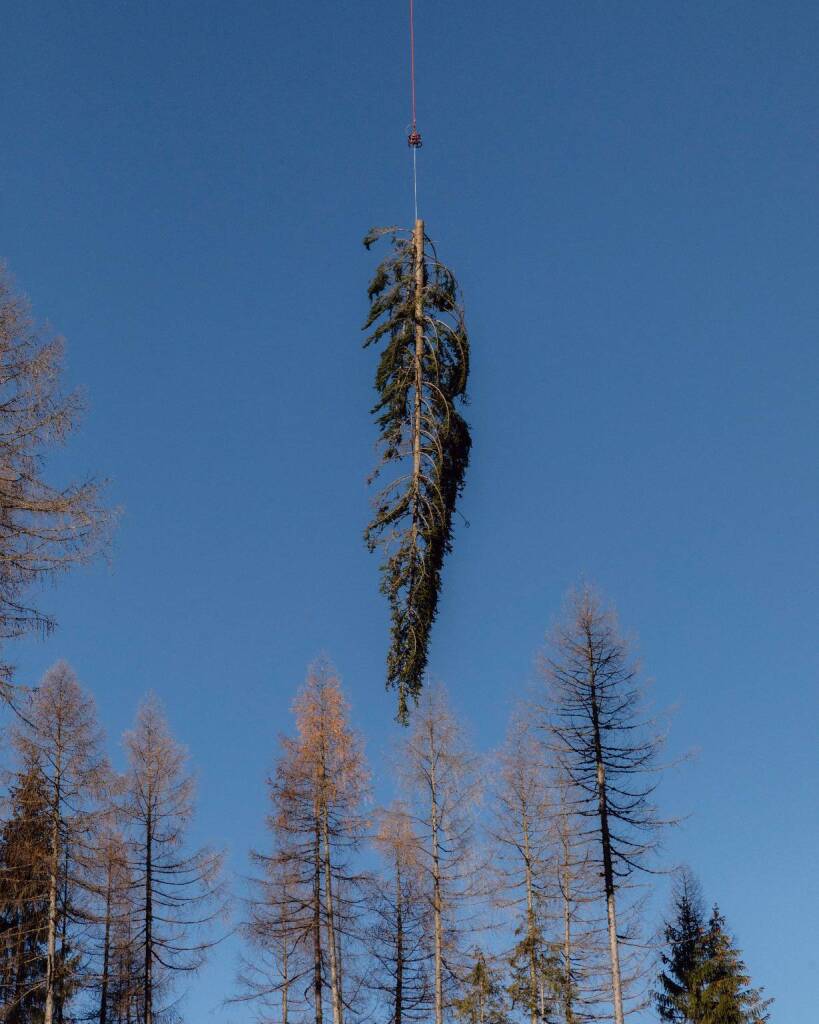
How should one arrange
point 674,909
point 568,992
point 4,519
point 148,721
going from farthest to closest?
point 674,909 < point 148,721 < point 568,992 < point 4,519

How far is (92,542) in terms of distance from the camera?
17000mm

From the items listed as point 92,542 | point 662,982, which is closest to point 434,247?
point 92,542

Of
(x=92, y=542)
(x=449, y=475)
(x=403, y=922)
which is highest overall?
(x=92, y=542)

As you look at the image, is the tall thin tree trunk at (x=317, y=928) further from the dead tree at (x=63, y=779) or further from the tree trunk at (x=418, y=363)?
the tree trunk at (x=418, y=363)

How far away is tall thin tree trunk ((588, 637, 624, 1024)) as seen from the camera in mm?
21594

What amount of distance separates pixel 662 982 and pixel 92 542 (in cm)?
2345

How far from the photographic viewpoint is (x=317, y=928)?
87.7ft

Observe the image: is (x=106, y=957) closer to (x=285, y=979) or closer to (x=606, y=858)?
(x=285, y=979)

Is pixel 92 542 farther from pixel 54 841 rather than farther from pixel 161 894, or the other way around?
pixel 161 894

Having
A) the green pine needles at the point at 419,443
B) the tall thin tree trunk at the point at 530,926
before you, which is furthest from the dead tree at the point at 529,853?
the green pine needles at the point at 419,443

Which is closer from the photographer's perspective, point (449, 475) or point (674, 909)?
point (449, 475)

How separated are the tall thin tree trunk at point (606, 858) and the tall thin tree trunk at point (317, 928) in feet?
23.1

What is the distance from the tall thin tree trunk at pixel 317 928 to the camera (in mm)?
26328

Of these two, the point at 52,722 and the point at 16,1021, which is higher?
the point at 52,722
